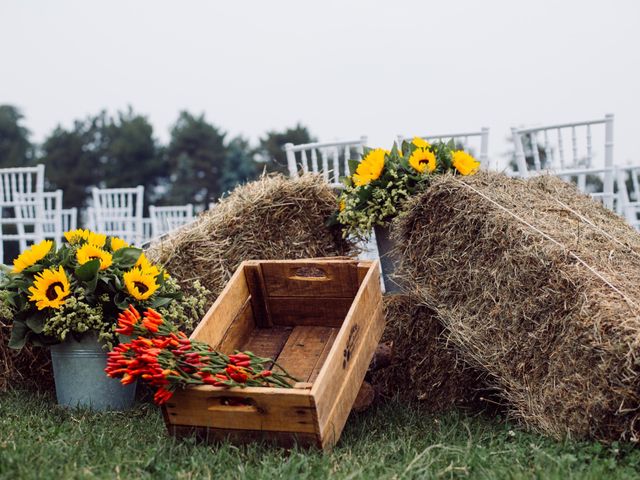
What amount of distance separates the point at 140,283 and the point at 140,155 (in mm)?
28728

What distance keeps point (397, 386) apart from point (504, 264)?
0.73 meters

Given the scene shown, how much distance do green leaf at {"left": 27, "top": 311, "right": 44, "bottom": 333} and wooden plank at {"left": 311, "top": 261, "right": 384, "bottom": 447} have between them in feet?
3.59

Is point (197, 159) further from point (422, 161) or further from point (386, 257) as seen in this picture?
point (422, 161)

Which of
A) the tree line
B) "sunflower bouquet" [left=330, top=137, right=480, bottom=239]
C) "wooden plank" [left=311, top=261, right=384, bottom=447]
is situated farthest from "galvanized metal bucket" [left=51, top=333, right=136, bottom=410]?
the tree line

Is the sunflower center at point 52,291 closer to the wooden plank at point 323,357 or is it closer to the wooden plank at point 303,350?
the wooden plank at point 303,350

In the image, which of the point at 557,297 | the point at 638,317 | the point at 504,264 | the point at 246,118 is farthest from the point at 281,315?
the point at 246,118

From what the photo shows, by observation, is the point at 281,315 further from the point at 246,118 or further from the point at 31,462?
the point at 246,118

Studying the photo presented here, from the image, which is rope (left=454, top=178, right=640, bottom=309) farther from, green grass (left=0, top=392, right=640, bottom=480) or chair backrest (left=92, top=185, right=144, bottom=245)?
chair backrest (left=92, top=185, right=144, bottom=245)

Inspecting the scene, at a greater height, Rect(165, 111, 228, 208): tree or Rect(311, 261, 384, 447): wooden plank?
Rect(311, 261, 384, 447): wooden plank

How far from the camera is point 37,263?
8.66ft

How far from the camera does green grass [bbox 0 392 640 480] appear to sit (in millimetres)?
1792

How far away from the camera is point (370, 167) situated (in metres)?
3.11

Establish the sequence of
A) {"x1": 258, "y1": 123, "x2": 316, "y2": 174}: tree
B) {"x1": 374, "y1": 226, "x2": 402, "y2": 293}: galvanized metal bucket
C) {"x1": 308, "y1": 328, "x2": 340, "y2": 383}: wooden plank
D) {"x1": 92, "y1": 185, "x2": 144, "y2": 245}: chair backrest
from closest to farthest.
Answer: {"x1": 308, "y1": 328, "x2": 340, "y2": 383}: wooden plank
{"x1": 374, "y1": 226, "x2": 402, "y2": 293}: galvanized metal bucket
{"x1": 92, "y1": 185, "x2": 144, "y2": 245}: chair backrest
{"x1": 258, "y1": 123, "x2": 316, "y2": 174}: tree

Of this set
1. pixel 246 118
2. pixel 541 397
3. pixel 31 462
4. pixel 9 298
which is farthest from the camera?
pixel 246 118
